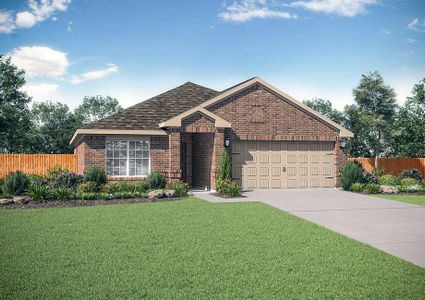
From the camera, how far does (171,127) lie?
784 inches

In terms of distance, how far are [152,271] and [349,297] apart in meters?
3.18

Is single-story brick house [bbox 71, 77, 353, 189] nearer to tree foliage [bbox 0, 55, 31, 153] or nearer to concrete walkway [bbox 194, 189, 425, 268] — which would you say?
concrete walkway [bbox 194, 189, 425, 268]

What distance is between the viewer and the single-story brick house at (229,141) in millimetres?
20203

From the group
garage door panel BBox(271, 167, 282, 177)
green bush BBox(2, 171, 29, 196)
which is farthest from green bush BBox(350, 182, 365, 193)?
green bush BBox(2, 171, 29, 196)

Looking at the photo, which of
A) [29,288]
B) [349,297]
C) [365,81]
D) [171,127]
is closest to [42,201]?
[171,127]

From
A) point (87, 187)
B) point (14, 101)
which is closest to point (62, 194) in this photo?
point (87, 187)

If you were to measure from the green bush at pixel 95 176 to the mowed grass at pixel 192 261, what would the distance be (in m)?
6.53

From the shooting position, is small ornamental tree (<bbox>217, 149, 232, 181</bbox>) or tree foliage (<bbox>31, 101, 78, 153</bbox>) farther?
tree foliage (<bbox>31, 101, 78, 153</bbox>)

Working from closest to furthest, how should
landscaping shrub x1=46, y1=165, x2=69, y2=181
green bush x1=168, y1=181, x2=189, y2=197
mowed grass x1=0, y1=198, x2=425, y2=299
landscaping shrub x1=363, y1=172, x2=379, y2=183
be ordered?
mowed grass x1=0, y1=198, x2=425, y2=299, green bush x1=168, y1=181, x2=189, y2=197, landscaping shrub x1=363, y1=172, x2=379, y2=183, landscaping shrub x1=46, y1=165, x2=69, y2=181

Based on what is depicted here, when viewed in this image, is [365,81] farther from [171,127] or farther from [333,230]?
[333,230]

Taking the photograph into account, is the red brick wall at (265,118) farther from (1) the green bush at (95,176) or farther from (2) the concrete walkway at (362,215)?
(1) the green bush at (95,176)

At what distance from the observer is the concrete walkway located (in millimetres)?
9469

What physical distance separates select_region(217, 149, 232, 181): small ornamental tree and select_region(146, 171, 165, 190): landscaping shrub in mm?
2690

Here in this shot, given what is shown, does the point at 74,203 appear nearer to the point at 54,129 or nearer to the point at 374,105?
the point at 374,105
